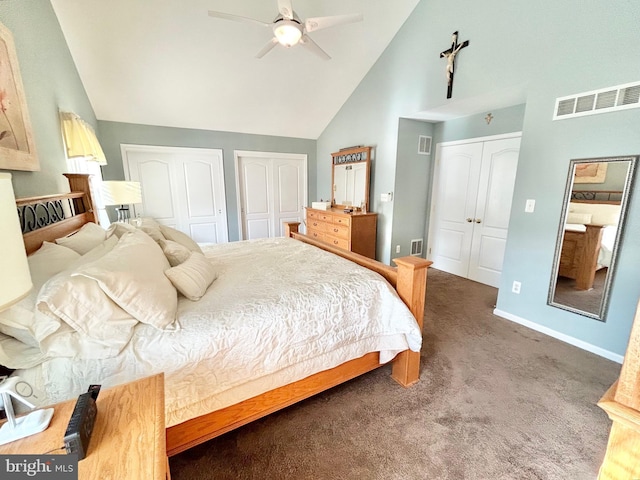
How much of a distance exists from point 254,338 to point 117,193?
239cm

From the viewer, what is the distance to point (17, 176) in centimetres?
156

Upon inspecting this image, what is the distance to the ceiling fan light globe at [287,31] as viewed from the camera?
222 cm

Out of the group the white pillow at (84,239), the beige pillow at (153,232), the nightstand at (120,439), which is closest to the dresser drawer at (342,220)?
the beige pillow at (153,232)

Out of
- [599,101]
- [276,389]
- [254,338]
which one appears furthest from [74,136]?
[599,101]

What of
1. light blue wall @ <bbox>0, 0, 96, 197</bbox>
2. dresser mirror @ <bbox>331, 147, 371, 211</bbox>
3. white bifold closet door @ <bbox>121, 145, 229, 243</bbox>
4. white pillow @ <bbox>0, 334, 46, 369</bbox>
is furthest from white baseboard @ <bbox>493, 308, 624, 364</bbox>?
white bifold closet door @ <bbox>121, 145, 229, 243</bbox>

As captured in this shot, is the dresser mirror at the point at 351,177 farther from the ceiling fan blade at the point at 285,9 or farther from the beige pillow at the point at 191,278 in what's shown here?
the beige pillow at the point at 191,278

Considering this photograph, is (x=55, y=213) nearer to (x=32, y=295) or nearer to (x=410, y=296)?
(x=32, y=295)

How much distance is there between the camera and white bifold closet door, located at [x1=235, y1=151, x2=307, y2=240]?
16.9 feet

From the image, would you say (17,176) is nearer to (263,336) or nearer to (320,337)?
(263,336)

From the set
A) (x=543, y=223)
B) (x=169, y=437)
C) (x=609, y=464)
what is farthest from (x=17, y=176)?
(x=543, y=223)

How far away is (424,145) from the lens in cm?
409

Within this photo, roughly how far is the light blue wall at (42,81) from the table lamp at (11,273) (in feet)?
4.36

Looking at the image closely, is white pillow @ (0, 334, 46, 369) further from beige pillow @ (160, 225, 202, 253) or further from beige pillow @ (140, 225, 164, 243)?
beige pillow @ (160, 225, 202, 253)

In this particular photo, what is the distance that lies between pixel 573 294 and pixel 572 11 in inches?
89.2
